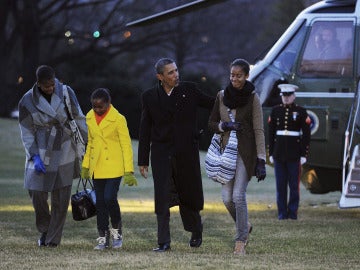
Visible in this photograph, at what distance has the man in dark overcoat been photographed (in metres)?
→ 11.2

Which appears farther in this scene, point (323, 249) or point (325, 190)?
point (325, 190)

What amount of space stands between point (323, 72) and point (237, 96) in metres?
5.91

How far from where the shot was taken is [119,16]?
149 feet

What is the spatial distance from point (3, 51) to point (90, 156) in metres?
34.6

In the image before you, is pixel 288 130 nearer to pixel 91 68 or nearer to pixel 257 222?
pixel 257 222

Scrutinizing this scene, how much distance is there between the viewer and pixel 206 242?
40.3 feet

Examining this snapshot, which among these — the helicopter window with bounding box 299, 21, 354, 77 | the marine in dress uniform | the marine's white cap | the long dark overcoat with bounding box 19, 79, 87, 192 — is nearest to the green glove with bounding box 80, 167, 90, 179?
the long dark overcoat with bounding box 19, 79, 87, 192

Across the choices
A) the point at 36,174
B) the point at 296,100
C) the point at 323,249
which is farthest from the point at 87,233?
the point at 296,100

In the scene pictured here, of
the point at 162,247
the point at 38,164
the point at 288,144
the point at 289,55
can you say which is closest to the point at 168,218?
the point at 162,247

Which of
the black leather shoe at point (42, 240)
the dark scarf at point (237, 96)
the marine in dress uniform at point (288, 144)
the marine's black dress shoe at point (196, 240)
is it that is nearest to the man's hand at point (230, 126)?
the dark scarf at point (237, 96)

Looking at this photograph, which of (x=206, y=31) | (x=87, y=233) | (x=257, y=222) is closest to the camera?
(x=87, y=233)

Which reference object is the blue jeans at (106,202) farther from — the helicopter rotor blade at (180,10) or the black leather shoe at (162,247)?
the helicopter rotor blade at (180,10)

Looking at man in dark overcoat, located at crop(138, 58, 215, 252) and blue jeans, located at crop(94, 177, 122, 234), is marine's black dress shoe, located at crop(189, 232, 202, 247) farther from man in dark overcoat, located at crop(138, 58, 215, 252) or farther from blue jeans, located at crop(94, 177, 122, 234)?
blue jeans, located at crop(94, 177, 122, 234)

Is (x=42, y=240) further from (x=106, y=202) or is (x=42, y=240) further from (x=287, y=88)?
(x=287, y=88)
